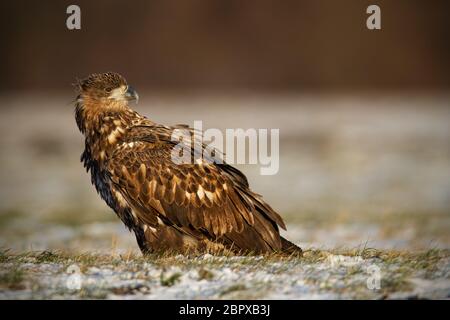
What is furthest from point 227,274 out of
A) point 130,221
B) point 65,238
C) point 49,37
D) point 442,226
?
point 49,37

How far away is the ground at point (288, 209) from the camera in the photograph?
763 centimetres

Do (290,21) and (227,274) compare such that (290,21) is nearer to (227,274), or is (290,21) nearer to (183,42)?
(183,42)

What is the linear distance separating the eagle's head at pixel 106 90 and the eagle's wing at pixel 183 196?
92 cm

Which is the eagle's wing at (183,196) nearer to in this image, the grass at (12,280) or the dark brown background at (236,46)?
the grass at (12,280)

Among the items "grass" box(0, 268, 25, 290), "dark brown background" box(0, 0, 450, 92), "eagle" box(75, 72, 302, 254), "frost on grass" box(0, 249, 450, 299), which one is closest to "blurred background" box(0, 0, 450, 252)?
"dark brown background" box(0, 0, 450, 92)

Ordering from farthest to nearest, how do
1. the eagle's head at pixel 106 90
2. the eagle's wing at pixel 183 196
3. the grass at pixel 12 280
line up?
1. the eagle's head at pixel 106 90
2. the eagle's wing at pixel 183 196
3. the grass at pixel 12 280

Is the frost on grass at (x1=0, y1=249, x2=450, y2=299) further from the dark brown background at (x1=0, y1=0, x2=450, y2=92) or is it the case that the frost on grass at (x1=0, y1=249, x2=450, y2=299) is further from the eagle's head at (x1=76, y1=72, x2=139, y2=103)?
the dark brown background at (x1=0, y1=0, x2=450, y2=92)

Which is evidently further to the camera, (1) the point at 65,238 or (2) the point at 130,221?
(1) the point at 65,238

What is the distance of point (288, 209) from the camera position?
16688 mm

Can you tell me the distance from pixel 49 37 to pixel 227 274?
31302 millimetres

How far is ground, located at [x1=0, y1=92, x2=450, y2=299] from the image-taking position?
763cm

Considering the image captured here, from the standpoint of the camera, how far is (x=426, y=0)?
122 ft

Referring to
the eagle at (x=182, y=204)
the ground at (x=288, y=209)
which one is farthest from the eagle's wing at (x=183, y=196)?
the ground at (x=288, y=209)

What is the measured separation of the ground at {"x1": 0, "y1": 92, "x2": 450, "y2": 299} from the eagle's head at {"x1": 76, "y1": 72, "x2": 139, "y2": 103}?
1.78m
